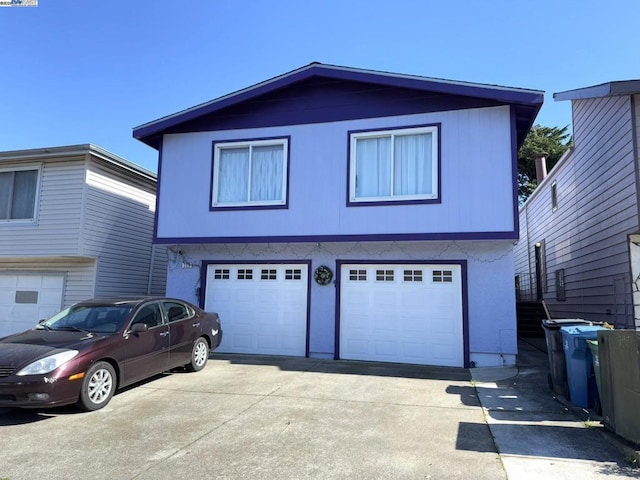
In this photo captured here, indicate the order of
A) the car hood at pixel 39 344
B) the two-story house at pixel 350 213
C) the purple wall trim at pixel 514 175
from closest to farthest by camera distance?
1. the car hood at pixel 39 344
2. the purple wall trim at pixel 514 175
3. the two-story house at pixel 350 213

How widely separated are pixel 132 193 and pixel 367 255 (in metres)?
7.66

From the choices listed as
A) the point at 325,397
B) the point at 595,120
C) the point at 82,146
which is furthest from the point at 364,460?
the point at 82,146

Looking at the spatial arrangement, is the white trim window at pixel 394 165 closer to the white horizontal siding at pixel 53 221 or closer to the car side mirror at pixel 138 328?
the car side mirror at pixel 138 328

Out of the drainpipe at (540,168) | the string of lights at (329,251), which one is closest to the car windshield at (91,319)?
the string of lights at (329,251)

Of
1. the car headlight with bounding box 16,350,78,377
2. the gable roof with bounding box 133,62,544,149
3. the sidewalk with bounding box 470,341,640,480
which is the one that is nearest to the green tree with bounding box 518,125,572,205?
the gable roof with bounding box 133,62,544,149

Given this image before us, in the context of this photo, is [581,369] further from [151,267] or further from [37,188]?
[37,188]

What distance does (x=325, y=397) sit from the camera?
7.03 m

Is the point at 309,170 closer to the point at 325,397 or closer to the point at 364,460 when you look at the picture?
the point at 325,397

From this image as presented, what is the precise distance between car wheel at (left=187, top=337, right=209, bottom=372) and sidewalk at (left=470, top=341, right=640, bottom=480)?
16.5 ft

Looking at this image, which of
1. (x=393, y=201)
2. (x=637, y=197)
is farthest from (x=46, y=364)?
(x=637, y=197)

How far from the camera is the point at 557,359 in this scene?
22.8 feet

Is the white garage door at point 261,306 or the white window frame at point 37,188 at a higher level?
the white window frame at point 37,188

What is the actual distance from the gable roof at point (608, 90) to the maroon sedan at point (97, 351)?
8.66 metres

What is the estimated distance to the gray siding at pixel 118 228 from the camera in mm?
12352
